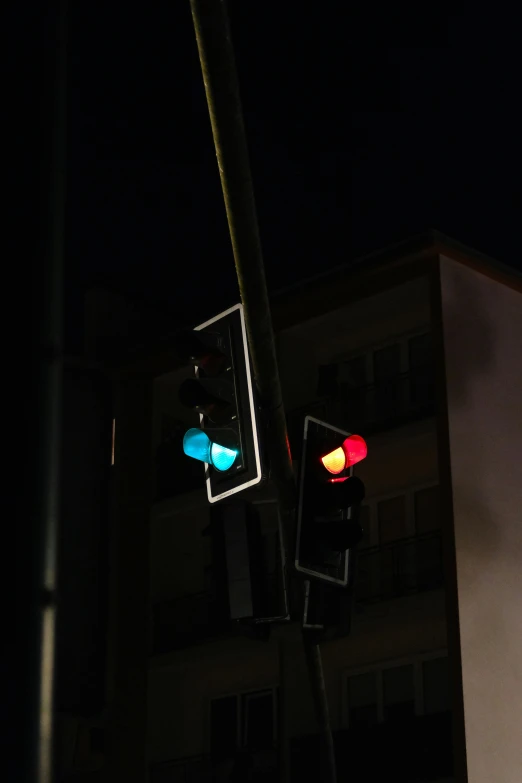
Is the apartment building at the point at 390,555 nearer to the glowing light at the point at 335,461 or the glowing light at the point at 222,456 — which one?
the glowing light at the point at 335,461

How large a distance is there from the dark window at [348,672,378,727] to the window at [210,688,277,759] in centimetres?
179

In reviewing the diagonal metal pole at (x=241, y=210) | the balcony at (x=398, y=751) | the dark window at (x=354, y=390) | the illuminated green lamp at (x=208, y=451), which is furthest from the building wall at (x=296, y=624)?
the diagonal metal pole at (x=241, y=210)

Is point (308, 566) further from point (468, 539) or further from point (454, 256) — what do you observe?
point (454, 256)

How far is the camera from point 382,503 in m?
23.1

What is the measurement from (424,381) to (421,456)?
4.98ft

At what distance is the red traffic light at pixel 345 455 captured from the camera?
6895 mm

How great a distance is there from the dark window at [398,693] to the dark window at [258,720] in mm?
2617

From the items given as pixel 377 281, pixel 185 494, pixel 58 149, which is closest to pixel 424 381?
pixel 377 281

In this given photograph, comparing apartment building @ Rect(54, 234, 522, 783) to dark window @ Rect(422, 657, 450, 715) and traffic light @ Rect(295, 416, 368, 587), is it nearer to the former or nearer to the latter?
dark window @ Rect(422, 657, 450, 715)

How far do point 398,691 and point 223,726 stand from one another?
4.17 metres

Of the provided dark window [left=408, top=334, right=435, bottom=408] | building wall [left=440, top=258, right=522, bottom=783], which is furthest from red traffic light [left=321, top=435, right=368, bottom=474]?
dark window [left=408, top=334, right=435, bottom=408]

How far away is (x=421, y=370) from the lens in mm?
23359

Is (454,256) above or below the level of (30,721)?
above

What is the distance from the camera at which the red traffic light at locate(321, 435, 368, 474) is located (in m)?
6.89
